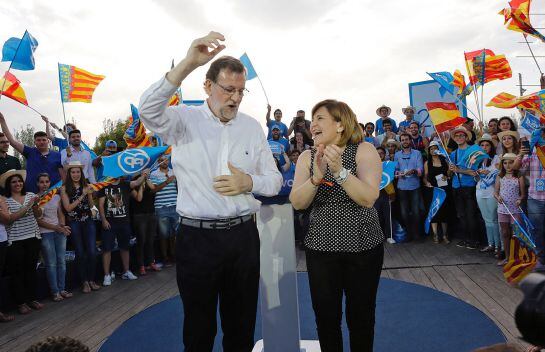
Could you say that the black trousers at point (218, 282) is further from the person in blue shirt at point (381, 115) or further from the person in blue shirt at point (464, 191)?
the person in blue shirt at point (381, 115)

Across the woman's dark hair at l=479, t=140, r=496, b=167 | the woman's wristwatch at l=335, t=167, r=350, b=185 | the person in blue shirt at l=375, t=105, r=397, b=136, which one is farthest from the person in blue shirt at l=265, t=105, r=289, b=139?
the woman's wristwatch at l=335, t=167, r=350, b=185

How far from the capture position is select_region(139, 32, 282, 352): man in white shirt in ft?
6.64

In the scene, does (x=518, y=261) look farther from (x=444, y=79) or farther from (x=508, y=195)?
(x=444, y=79)

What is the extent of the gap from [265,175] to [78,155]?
545 centimetres

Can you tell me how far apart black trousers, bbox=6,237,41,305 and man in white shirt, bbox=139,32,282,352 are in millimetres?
3427

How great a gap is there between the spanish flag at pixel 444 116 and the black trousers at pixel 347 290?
10.8ft

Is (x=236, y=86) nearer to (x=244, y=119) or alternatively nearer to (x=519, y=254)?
(x=244, y=119)

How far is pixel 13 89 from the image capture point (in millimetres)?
6512

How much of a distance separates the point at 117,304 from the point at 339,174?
149 inches

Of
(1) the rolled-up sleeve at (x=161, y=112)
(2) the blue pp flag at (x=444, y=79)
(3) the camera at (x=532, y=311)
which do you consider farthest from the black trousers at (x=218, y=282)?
(2) the blue pp flag at (x=444, y=79)

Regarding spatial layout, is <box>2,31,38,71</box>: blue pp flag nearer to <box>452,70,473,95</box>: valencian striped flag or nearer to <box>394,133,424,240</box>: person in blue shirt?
<box>394,133,424,240</box>: person in blue shirt

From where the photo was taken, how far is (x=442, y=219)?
6.93 m

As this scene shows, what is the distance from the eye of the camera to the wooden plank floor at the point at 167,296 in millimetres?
3764

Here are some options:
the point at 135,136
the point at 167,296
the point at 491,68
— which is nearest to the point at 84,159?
the point at 135,136
